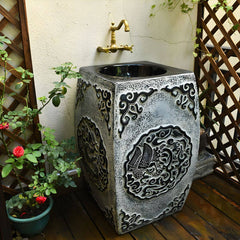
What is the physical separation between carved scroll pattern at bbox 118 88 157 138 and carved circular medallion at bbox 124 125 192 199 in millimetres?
118

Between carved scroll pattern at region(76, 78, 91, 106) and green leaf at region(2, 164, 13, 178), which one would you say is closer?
green leaf at region(2, 164, 13, 178)

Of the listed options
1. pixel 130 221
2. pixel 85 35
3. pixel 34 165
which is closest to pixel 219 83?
pixel 85 35

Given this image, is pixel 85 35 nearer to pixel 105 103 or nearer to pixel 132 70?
pixel 132 70

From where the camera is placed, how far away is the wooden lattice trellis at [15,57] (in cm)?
139

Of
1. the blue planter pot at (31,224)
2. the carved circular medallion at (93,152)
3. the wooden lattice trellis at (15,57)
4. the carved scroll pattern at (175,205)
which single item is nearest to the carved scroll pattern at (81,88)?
the carved circular medallion at (93,152)

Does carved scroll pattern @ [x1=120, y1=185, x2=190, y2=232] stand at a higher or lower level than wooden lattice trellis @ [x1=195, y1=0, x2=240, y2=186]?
lower

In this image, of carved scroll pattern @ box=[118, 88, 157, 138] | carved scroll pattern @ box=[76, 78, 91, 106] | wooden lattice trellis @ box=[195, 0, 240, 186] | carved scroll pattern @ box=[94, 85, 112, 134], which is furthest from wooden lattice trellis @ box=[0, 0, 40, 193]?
wooden lattice trellis @ box=[195, 0, 240, 186]

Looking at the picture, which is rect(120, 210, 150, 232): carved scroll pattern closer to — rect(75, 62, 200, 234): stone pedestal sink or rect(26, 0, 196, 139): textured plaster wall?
rect(75, 62, 200, 234): stone pedestal sink

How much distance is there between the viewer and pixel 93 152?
1476mm

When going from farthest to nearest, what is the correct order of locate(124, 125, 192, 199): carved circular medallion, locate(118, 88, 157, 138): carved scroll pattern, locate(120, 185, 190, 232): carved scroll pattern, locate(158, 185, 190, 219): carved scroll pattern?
locate(158, 185, 190, 219): carved scroll pattern, locate(120, 185, 190, 232): carved scroll pattern, locate(124, 125, 192, 199): carved circular medallion, locate(118, 88, 157, 138): carved scroll pattern

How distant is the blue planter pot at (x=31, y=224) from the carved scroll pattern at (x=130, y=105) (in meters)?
0.62

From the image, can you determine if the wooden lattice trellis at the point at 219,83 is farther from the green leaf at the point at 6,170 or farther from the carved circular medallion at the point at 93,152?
the green leaf at the point at 6,170

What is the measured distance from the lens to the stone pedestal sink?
1.27 m

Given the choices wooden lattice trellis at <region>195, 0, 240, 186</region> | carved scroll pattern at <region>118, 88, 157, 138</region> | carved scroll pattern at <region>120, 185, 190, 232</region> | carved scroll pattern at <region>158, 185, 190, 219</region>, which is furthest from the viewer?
wooden lattice trellis at <region>195, 0, 240, 186</region>
